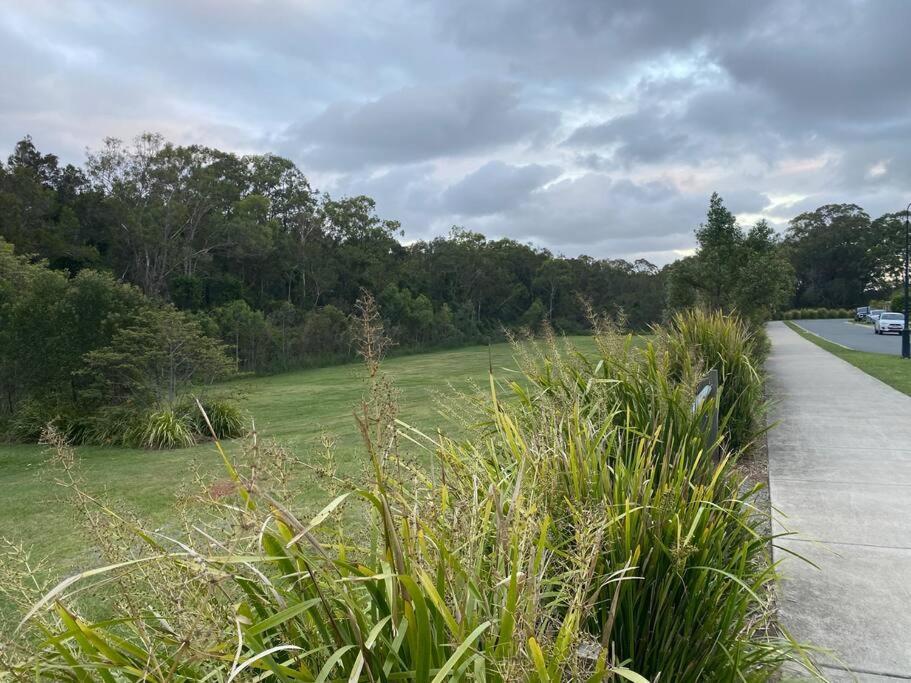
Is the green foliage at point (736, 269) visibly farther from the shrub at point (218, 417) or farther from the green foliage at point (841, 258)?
the green foliage at point (841, 258)

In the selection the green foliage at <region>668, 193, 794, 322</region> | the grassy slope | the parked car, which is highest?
the green foliage at <region>668, 193, 794, 322</region>

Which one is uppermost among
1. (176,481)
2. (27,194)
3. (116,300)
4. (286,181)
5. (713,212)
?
(286,181)

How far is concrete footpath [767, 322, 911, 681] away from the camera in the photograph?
10.5ft

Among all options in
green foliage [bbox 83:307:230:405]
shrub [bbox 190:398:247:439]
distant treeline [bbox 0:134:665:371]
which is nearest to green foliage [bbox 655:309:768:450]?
shrub [bbox 190:398:247:439]

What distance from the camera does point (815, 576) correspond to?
3973mm

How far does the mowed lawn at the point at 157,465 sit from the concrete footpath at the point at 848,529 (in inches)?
88.9

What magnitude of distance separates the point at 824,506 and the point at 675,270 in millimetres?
15758

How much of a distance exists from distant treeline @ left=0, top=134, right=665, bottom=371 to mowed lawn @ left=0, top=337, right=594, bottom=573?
12.0m

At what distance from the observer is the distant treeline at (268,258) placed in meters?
32.1

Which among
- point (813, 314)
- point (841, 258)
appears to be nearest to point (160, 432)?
point (813, 314)

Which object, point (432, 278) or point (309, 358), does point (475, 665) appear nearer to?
point (309, 358)

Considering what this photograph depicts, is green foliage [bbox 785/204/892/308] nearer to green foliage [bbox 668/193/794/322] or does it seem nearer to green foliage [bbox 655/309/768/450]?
green foliage [bbox 668/193/794/322]

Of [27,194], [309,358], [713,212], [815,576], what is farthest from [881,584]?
[27,194]

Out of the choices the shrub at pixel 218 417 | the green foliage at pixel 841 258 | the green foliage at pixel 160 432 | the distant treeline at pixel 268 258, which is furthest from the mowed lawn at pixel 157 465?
the green foliage at pixel 841 258
